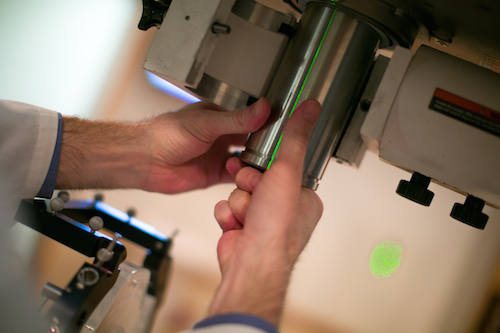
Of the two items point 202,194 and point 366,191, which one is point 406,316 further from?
point 202,194

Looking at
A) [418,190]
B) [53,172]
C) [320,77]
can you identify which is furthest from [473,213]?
[53,172]

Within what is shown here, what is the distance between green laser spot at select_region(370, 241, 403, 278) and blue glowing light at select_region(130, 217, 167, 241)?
2.57 ft

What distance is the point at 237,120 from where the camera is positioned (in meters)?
0.66

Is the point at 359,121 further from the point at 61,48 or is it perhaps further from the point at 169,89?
the point at 61,48

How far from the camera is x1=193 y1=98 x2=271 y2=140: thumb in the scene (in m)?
0.59

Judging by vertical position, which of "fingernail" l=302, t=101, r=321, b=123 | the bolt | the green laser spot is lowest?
the green laser spot

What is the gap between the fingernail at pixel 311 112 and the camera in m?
0.55

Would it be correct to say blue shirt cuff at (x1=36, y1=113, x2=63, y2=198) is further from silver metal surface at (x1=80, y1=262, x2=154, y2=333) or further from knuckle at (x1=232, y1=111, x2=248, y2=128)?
knuckle at (x1=232, y1=111, x2=248, y2=128)

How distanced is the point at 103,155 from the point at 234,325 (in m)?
0.70

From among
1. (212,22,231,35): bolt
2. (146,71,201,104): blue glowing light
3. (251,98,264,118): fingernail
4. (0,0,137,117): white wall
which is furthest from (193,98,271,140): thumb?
(0,0,137,117): white wall

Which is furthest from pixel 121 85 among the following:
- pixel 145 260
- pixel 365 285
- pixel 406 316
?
pixel 406 316

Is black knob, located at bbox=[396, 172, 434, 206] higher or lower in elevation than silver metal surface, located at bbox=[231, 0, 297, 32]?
lower

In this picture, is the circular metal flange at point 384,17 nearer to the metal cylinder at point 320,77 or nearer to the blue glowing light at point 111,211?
the metal cylinder at point 320,77

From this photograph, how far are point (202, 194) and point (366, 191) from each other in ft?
2.08
